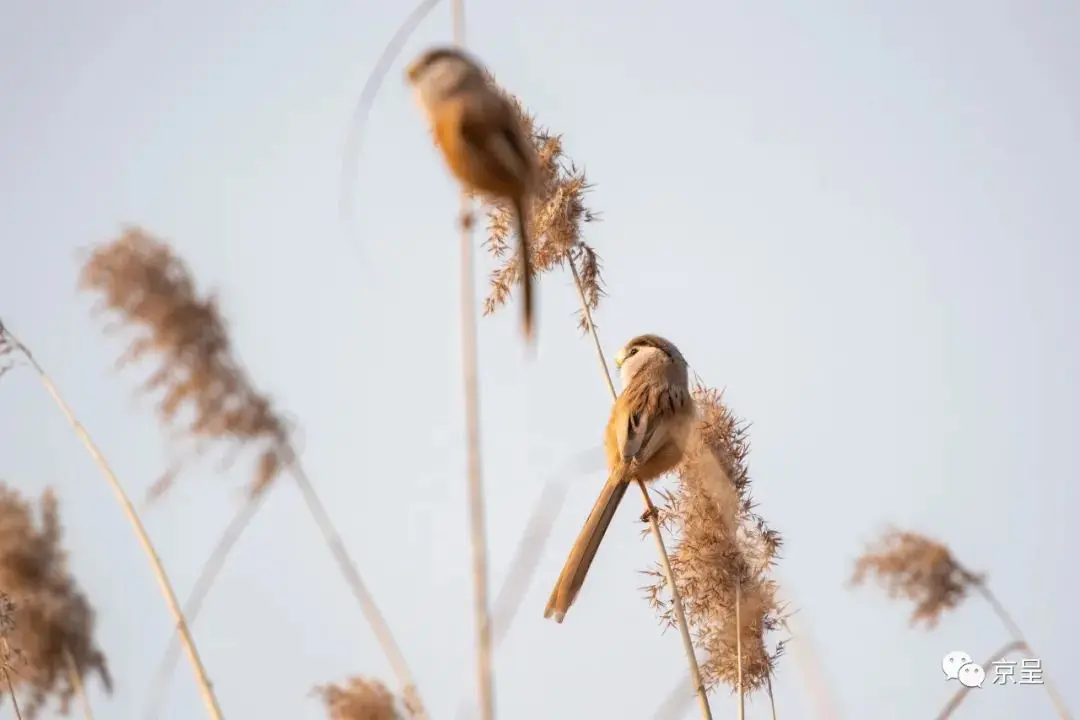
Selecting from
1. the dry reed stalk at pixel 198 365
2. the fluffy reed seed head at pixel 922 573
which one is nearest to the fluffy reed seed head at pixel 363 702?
the dry reed stalk at pixel 198 365

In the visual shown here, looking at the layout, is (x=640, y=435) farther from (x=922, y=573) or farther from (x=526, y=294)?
(x=526, y=294)

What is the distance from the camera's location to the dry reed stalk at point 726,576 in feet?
9.86

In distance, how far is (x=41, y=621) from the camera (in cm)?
321

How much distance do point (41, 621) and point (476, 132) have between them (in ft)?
8.23

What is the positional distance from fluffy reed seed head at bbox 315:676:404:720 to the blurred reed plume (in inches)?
41.9

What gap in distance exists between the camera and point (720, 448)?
10.8 ft

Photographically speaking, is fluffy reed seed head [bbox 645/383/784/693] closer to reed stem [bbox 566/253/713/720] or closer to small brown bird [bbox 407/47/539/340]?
reed stem [bbox 566/253/713/720]

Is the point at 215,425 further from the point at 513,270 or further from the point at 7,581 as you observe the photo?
the point at 7,581

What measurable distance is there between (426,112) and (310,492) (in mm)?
1319

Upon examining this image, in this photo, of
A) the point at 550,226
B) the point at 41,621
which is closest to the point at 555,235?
the point at 550,226

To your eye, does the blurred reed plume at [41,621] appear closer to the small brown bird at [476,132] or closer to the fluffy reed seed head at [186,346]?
the fluffy reed seed head at [186,346]

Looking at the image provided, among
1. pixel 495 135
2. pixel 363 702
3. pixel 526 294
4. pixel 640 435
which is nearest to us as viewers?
pixel 526 294

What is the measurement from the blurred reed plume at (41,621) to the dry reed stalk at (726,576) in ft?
5.43

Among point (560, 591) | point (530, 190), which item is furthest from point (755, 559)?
point (530, 190)
